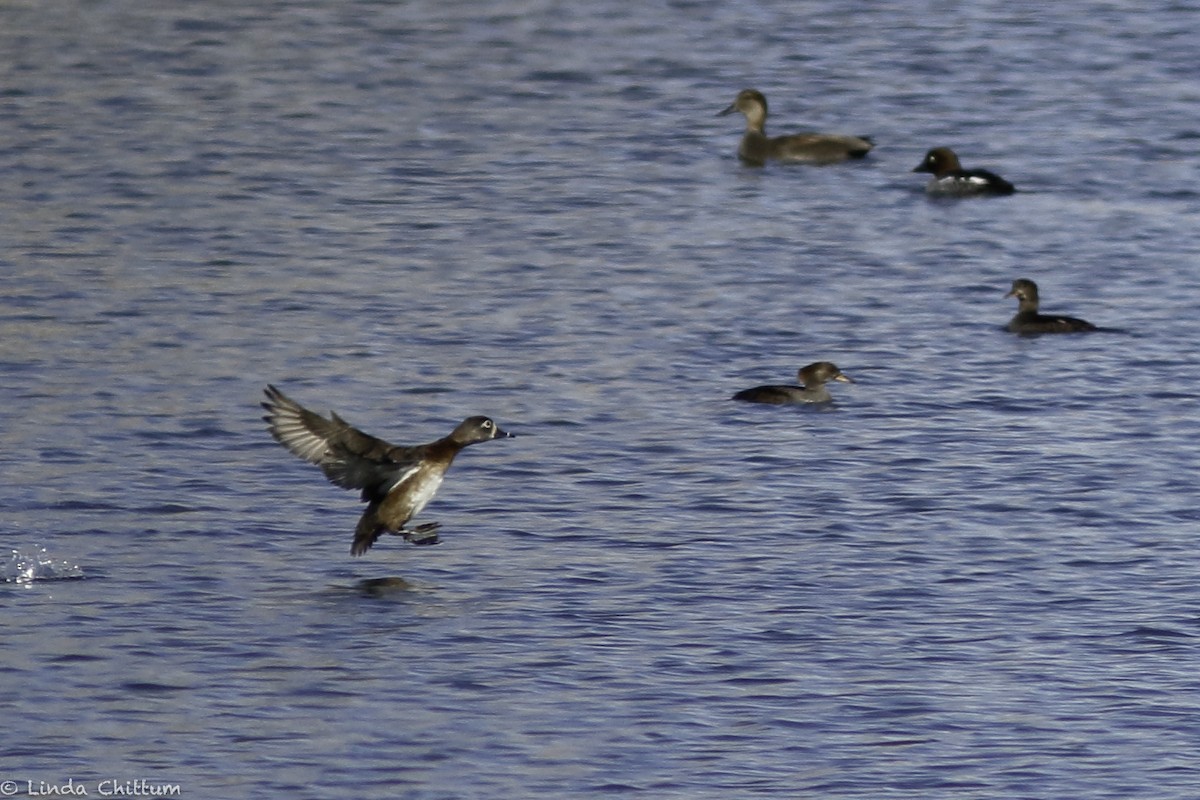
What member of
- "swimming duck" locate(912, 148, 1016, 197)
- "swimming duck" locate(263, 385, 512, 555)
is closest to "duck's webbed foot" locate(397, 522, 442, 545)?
"swimming duck" locate(263, 385, 512, 555)

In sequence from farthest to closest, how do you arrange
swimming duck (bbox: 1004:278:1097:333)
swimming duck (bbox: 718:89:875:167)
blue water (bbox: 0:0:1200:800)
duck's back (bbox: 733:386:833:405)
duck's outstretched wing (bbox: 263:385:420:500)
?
swimming duck (bbox: 718:89:875:167) < swimming duck (bbox: 1004:278:1097:333) < duck's back (bbox: 733:386:833:405) < duck's outstretched wing (bbox: 263:385:420:500) < blue water (bbox: 0:0:1200:800)

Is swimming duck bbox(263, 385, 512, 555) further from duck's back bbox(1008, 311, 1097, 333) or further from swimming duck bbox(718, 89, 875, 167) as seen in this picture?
swimming duck bbox(718, 89, 875, 167)

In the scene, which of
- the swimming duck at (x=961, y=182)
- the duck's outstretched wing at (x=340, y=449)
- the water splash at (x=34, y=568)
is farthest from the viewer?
the swimming duck at (x=961, y=182)

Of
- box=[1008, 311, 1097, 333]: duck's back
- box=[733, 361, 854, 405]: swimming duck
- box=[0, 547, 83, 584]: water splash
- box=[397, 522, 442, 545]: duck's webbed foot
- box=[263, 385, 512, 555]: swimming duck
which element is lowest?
box=[1008, 311, 1097, 333]: duck's back

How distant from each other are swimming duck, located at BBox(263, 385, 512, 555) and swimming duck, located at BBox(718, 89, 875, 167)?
12.2 metres

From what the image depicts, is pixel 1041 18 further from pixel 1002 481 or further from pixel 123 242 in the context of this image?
pixel 1002 481

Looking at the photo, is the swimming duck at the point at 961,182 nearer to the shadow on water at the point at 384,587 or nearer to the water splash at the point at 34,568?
the shadow on water at the point at 384,587

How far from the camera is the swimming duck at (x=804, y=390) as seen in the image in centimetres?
1558

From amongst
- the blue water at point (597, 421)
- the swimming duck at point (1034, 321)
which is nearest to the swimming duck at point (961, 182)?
the blue water at point (597, 421)

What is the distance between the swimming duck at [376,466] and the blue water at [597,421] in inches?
14.6

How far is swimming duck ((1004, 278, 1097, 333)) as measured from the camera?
57.5 feet

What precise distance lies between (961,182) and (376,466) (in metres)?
11.0

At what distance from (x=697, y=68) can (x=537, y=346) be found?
1232cm

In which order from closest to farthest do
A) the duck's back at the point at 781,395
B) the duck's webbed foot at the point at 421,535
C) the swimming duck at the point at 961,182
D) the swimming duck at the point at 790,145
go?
the duck's webbed foot at the point at 421,535, the duck's back at the point at 781,395, the swimming duck at the point at 961,182, the swimming duck at the point at 790,145
